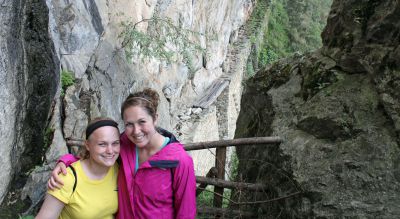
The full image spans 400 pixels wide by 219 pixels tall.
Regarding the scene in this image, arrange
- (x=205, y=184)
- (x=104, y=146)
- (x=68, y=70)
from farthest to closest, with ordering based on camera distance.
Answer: (x=68, y=70) → (x=205, y=184) → (x=104, y=146)

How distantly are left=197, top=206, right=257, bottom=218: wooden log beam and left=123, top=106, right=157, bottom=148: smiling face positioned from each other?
5.77ft

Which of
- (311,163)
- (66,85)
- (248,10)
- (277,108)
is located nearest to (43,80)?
(66,85)

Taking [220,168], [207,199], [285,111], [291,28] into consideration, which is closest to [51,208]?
[220,168]

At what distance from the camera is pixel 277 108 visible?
4188 mm

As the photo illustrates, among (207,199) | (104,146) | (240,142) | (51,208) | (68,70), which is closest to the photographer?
(51,208)

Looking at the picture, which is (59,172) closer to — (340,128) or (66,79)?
(340,128)

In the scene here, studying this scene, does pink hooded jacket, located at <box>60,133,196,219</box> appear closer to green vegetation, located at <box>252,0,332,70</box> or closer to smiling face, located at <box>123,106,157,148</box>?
smiling face, located at <box>123,106,157,148</box>

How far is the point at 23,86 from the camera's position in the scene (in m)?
3.77

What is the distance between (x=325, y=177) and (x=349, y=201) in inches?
9.9

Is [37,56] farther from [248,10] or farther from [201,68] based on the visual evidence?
[248,10]

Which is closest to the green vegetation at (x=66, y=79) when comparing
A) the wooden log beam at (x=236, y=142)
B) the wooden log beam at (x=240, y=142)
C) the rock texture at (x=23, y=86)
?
the rock texture at (x=23, y=86)

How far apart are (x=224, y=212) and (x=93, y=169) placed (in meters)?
1.85

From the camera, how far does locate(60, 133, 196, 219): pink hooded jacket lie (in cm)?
253

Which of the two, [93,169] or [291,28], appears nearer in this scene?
[93,169]
